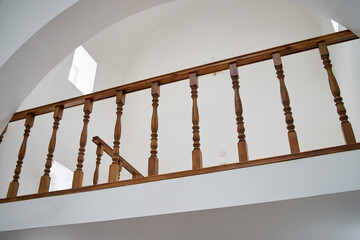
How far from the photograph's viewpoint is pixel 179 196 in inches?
91.7

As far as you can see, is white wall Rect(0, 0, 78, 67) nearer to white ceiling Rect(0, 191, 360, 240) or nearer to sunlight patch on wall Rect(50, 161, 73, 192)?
white ceiling Rect(0, 191, 360, 240)

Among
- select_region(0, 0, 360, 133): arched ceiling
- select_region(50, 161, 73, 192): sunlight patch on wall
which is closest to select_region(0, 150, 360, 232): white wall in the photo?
select_region(0, 0, 360, 133): arched ceiling

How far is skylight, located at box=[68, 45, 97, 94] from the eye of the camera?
19.8 feet

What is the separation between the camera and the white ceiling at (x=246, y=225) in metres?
2.17

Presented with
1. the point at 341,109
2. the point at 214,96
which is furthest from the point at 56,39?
the point at 214,96

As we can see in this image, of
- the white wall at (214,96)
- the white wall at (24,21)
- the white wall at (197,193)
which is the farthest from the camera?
the white wall at (214,96)

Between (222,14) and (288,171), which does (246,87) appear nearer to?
(222,14)

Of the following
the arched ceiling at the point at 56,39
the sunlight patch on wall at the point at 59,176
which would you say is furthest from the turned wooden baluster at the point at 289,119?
the sunlight patch on wall at the point at 59,176

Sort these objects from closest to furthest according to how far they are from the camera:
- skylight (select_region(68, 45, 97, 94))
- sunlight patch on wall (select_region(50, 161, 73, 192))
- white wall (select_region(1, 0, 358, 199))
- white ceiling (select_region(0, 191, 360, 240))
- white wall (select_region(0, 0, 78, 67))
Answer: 1. white ceiling (select_region(0, 191, 360, 240))
2. white wall (select_region(0, 0, 78, 67))
3. sunlight patch on wall (select_region(50, 161, 73, 192))
4. white wall (select_region(1, 0, 358, 199))
5. skylight (select_region(68, 45, 97, 94))

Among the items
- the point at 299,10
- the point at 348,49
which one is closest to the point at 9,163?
the point at 348,49

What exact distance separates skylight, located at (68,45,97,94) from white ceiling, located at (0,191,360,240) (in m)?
3.63

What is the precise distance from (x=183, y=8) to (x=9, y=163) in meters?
4.93

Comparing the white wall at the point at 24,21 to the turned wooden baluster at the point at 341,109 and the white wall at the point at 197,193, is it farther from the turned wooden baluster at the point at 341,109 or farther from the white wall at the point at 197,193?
the turned wooden baluster at the point at 341,109

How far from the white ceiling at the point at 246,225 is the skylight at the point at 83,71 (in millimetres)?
3627
